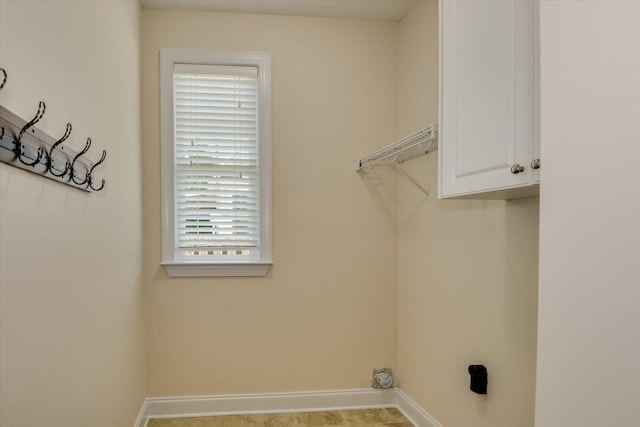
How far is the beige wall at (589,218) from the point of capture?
0.84 metres

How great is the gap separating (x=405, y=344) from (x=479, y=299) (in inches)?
40.5

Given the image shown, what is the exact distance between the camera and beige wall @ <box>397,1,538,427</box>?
188 cm

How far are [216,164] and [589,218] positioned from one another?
2.49m

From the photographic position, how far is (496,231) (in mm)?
2047

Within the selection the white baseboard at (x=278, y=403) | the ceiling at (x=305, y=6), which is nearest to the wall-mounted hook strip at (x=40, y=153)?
the ceiling at (x=305, y=6)

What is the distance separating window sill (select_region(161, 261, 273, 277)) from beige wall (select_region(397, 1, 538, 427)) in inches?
38.0

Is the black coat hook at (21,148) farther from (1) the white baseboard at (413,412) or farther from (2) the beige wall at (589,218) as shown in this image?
(1) the white baseboard at (413,412)

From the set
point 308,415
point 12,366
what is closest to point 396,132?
point 308,415

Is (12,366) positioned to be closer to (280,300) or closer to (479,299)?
(479,299)

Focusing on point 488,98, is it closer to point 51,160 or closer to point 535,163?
point 535,163

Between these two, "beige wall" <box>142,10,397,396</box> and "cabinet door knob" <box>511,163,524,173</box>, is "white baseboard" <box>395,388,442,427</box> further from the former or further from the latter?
"cabinet door knob" <box>511,163,524,173</box>

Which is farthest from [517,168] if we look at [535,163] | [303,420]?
[303,420]

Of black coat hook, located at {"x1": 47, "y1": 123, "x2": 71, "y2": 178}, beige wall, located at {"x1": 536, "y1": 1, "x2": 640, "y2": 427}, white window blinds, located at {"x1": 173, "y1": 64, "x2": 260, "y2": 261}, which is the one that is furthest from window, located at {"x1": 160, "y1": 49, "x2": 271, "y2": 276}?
beige wall, located at {"x1": 536, "y1": 1, "x2": 640, "y2": 427}

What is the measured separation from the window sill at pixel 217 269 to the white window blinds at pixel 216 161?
0.09 meters
